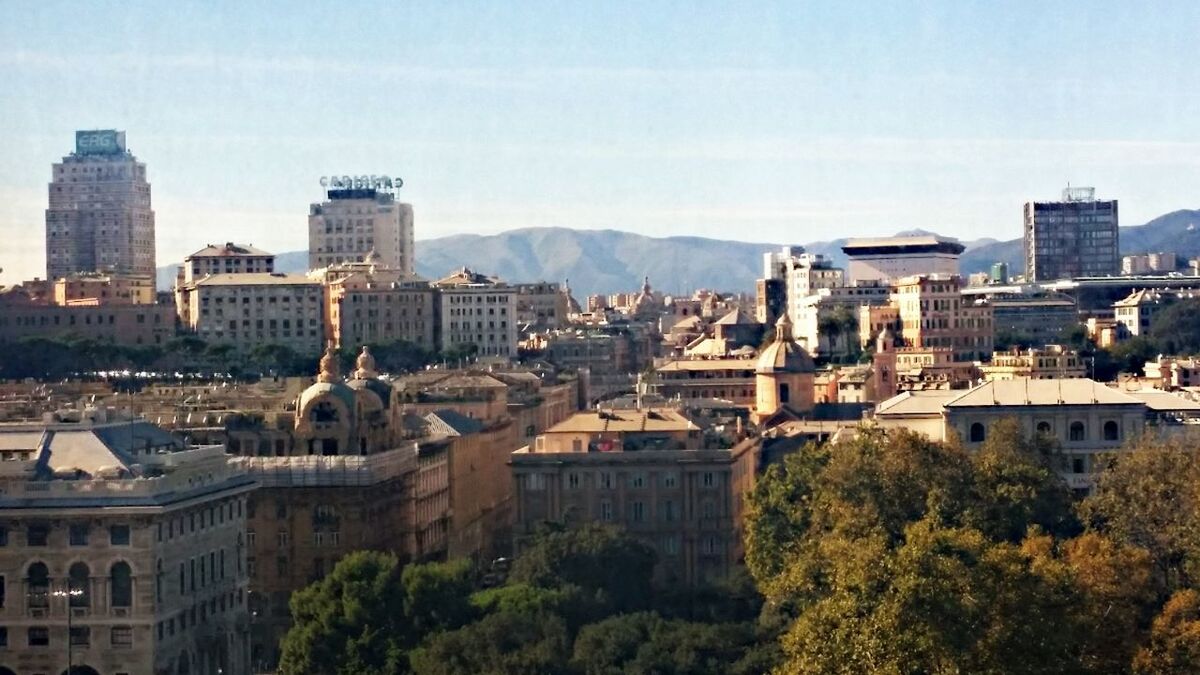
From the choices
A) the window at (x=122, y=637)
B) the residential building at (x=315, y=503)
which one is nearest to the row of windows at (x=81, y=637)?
the window at (x=122, y=637)

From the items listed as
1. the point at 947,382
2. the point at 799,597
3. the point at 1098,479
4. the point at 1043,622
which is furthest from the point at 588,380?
the point at 1043,622

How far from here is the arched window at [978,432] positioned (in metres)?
118

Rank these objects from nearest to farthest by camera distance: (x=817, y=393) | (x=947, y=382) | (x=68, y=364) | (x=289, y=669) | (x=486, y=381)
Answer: (x=289, y=669)
(x=486, y=381)
(x=947, y=382)
(x=817, y=393)
(x=68, y=364)

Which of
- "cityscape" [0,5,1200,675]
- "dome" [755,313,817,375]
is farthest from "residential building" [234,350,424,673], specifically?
"dome" [755,313,817,375]

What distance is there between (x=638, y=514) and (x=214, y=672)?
103 feet

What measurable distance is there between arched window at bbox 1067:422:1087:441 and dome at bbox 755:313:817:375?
141 ft

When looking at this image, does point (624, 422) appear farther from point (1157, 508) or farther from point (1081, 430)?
point (1157, 508)

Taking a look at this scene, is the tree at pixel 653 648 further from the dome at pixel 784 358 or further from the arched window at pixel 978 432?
the dome at pixel 784 358

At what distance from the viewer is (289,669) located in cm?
8650

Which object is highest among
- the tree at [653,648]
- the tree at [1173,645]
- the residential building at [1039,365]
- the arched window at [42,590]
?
the residential building at [1039,365]

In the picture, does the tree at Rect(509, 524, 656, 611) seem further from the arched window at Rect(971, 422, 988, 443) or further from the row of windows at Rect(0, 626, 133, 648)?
the arched window at Rect(971, 422, 988, 443)

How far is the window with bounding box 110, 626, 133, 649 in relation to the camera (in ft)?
269

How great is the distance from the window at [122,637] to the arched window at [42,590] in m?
2.21

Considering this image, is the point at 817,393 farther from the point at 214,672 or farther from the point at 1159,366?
the point at 214,672
